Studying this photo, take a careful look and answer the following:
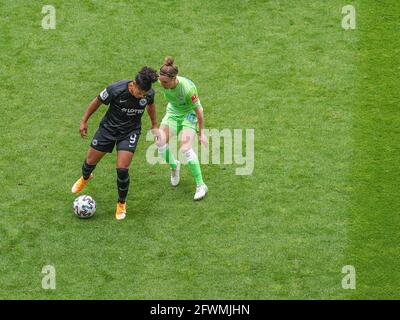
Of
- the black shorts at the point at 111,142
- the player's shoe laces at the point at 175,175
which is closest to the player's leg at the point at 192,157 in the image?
the player's shoe laces at the point at 175,175

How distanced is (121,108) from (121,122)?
243mm

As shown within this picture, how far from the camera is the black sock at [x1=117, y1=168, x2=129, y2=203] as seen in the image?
15.0m

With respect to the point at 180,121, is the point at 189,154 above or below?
below

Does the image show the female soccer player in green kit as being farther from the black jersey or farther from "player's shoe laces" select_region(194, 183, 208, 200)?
the black jersey

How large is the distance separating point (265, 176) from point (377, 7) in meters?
5.16

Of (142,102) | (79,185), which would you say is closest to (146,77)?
(142,102)

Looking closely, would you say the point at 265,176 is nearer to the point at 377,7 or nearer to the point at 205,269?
the point at 205,269

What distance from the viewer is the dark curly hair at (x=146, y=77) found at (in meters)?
14.5

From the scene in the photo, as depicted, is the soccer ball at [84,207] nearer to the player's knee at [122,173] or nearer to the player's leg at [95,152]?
the player's leg at [95,152]

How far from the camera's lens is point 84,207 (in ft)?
49.9

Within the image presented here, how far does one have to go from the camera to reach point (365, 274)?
560 inches

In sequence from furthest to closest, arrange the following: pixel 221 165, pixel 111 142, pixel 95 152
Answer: pixel 221 165
pixel 95 152
pixel 111 142

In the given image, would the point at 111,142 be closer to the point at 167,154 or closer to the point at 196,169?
the point at 167,154

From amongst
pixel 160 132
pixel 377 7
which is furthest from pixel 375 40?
pixel 160 132
